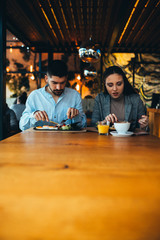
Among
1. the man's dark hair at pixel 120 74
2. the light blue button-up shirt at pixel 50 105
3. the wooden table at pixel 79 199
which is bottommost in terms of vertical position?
the wooden table at pixel 79 199

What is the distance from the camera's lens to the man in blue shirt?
2309 mm

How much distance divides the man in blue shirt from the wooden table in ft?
5.48

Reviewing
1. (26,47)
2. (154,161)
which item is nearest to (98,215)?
(154,161)

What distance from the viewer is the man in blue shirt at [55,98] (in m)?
2.31

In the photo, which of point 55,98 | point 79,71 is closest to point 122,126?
point 55,98

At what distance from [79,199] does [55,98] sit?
227 cm

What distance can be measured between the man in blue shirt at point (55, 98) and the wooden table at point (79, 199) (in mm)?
1669

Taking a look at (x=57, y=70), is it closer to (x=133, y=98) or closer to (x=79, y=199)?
(x=133, y=98)

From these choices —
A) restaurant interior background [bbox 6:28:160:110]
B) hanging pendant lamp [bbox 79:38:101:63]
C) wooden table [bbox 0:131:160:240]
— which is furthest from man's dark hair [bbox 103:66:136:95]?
restaurant interior background [bbox 6:28:160:110]

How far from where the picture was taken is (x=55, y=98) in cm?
260

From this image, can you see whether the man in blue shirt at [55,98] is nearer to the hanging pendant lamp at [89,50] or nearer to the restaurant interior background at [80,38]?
the hanging pendant lamp at [89,50]

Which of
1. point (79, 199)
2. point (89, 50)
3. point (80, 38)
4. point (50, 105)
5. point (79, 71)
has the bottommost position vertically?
point (79, 199)

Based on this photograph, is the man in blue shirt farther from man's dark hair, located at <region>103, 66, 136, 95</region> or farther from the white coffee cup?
the white coffee cup

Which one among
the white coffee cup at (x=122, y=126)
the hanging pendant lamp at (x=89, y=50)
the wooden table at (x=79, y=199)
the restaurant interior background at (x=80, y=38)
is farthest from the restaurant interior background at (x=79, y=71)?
the wooden table at (x=79, y=199)
